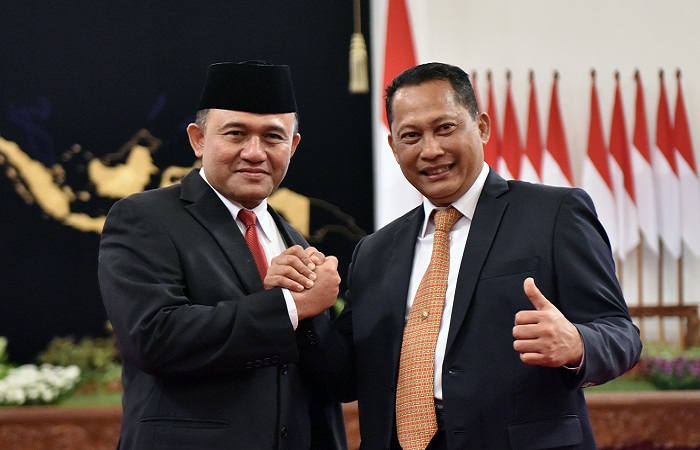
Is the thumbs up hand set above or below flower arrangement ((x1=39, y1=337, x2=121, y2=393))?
above

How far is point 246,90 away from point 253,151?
7.1 inches

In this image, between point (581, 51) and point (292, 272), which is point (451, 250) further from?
point (581, 51)

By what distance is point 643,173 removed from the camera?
21.4ft

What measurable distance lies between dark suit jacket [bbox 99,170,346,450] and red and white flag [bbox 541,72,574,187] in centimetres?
444

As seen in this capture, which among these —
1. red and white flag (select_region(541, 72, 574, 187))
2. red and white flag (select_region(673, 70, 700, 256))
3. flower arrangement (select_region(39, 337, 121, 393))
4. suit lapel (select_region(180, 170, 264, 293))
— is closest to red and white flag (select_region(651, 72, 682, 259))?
red and white flag (select_region(673, 70, 700, 256))

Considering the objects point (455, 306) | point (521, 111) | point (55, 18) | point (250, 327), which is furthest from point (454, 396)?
point (55, 18)

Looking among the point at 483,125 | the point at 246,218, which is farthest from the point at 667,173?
the point at 246,218

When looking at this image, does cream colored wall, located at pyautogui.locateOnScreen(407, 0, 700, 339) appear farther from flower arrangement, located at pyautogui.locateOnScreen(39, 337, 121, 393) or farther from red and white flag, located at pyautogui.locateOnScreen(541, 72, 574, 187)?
flower arrangement, located at pyautogui.locateOnScreen(39, 337, 121, 393)

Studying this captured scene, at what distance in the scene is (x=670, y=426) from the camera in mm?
5012

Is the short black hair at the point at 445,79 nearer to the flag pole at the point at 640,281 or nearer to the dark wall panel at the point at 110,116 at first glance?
the dark wall panel at the point at 110,116

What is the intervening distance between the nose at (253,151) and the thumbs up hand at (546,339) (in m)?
0.91

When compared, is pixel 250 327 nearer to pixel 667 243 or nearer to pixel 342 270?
pixel 342 270

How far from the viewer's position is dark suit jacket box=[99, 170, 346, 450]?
6.83ft

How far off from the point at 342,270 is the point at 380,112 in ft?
4.32
